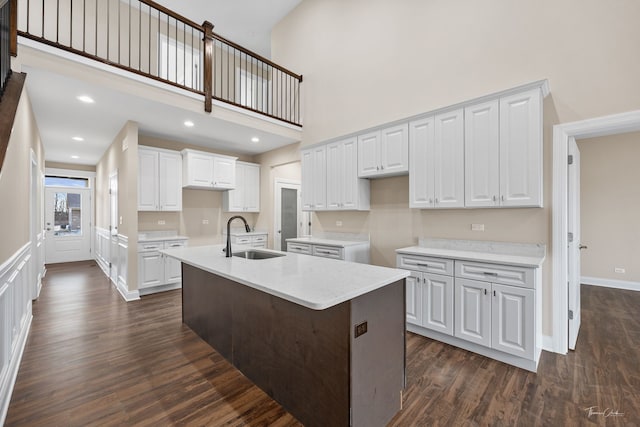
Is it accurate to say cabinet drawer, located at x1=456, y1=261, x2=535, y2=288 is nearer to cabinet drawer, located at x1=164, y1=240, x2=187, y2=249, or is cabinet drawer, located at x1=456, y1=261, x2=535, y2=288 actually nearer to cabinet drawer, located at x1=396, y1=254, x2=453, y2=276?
cabinet drawer, located at x1=396, y1=254, x2=453, y2=276

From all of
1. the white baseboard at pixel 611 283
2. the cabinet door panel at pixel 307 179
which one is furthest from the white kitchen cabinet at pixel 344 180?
the white baseboard at pixel 611 283

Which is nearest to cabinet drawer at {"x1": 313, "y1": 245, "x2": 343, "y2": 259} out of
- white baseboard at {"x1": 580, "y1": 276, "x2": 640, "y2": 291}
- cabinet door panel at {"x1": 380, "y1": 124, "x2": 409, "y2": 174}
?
cabinet door panel at {"x1": 380, "y1": 124, "x2": 409, "y2": 174}

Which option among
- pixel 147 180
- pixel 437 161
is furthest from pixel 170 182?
pixel 437 161

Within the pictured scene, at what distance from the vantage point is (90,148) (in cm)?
606

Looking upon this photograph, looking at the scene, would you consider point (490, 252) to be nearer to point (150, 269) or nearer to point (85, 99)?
point (150, 269)

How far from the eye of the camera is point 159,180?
488cm

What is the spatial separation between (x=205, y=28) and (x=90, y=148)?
13.5ft

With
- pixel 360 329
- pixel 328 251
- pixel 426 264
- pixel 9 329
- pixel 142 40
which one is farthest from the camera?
pixel 142 40

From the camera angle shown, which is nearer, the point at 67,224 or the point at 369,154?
the point at 369,154

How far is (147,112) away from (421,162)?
3.68 metres

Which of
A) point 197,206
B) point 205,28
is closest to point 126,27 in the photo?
point 205,28

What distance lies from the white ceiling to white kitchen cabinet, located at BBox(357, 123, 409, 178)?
1.89 m

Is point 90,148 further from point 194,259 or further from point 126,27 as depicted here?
point 194,259

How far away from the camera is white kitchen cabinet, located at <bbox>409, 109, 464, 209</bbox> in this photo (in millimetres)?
3006
